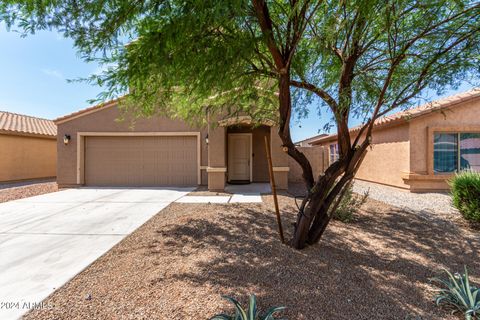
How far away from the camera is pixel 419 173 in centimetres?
966

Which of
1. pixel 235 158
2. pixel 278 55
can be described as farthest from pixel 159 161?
pixel 278 55

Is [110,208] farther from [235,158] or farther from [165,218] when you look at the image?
[235,158]

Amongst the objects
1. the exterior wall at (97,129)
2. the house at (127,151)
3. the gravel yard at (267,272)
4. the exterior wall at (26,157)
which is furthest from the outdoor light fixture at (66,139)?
the gravel yard at (267,272)

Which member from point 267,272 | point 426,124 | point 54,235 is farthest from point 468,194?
point 54,235

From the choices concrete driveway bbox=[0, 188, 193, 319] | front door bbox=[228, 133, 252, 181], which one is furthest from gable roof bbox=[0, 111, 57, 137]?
front door bbox=[228, 133, 252, 181]

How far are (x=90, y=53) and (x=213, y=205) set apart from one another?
16.6 feet

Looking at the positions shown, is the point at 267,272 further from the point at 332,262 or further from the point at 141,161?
the point at 141,161

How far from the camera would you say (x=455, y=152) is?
32.0 ft

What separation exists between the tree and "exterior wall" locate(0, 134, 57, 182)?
1399 centimetres

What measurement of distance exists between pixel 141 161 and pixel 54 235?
6.98m

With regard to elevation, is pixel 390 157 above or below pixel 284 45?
below

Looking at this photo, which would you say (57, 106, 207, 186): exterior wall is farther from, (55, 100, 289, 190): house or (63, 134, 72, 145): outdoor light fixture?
(63, 134, 72, 145): outdoor light fixture

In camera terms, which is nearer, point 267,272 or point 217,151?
point 267,272

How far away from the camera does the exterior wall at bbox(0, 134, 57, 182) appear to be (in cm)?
1338
